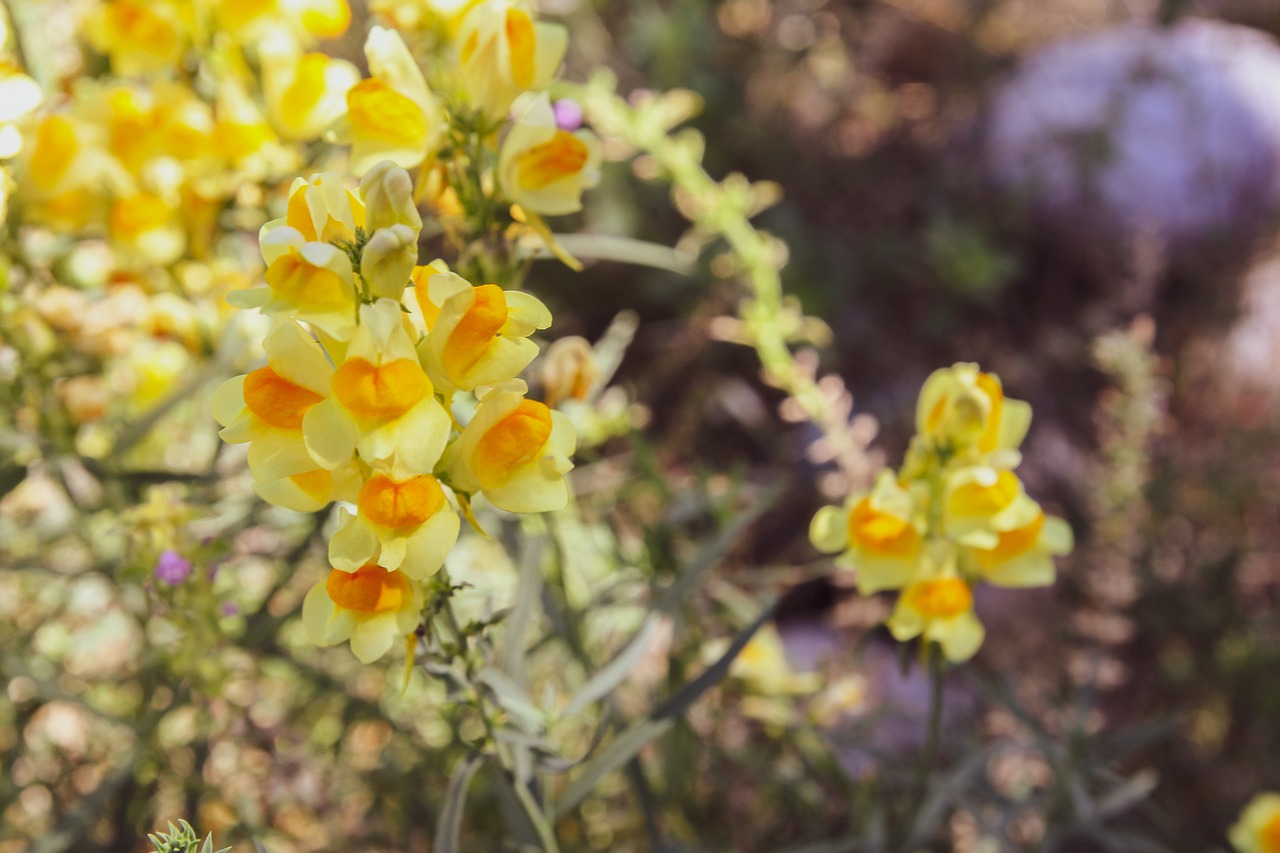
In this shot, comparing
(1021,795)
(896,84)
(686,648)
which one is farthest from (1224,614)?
(896,84)

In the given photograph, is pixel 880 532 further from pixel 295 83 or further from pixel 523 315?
pixel 295 83

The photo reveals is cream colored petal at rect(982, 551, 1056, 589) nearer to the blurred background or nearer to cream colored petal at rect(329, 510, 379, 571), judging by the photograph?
the blurred background

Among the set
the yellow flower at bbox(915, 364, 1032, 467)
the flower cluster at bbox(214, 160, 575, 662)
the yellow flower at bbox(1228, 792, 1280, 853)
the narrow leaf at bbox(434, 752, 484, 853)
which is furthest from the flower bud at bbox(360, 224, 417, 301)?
the yellow flower at bbox(1228, 792, 1280, 853)

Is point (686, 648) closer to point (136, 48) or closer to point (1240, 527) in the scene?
point (136, 48)

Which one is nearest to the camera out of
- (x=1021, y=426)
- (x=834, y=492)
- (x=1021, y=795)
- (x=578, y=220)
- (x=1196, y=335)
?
(x=1021, y=426)

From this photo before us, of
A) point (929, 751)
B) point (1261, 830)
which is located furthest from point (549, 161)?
point (1261, 830)

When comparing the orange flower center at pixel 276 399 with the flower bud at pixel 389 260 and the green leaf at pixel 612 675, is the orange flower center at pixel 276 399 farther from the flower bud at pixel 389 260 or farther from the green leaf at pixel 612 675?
the green leaf at pixel 612 675
